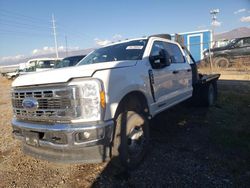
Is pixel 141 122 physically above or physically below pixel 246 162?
above

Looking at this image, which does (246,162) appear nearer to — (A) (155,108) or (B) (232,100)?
(A) (155,108)

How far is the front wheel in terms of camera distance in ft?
11.1

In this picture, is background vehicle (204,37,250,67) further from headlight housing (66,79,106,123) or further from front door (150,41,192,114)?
headlight housing (66,79,106,123)

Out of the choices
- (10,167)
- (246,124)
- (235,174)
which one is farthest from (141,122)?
(246,124)

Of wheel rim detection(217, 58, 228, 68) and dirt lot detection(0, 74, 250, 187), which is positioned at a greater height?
wheel rim detection(217, 58, 228, 68)

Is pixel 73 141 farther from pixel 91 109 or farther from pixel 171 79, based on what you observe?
pixel 171 79

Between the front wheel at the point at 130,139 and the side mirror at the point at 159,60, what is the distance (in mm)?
1011

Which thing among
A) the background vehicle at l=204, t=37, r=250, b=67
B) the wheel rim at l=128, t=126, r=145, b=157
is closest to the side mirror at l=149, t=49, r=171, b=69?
the wheel rim at l=128, t=126, r=145, b=157

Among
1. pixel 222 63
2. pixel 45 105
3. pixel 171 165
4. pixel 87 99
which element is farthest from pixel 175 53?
pixel 222 63

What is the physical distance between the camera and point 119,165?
3477 millimetres

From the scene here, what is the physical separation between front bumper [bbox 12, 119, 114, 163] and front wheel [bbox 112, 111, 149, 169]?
24 cm

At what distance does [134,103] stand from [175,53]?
7.39 feet

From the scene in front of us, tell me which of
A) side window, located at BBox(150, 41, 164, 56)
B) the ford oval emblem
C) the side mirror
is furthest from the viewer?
side window, located at BBox(150, 41, 164, 56)

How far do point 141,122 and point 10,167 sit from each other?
2.33 m
